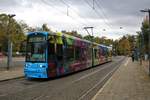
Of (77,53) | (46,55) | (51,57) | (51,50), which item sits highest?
(51,50)

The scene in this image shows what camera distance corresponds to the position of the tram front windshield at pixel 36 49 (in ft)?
73.5

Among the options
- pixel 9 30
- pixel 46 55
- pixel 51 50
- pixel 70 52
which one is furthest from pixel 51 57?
pixel 9 30

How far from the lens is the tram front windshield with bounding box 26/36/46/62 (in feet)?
73.5

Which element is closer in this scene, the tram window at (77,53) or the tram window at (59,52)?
the tram window at (59,52)

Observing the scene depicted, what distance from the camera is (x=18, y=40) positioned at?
107ft

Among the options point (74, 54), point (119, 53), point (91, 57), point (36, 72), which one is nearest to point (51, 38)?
point (36, 72)

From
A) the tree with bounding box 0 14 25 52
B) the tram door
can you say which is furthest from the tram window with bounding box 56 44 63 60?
the tree with bounding box 0 14 25 52

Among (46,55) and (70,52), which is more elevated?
(70,52)

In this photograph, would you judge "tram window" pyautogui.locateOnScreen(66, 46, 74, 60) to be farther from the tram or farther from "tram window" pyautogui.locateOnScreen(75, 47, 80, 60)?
"tram window" pyautogui.locateOnScreen(75, 47, 80, 60)

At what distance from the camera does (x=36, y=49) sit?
22.6 m

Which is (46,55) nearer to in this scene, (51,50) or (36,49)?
(51,50)

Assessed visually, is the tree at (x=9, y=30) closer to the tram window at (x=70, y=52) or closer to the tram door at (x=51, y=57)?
the tram window at (x=70, y=52)

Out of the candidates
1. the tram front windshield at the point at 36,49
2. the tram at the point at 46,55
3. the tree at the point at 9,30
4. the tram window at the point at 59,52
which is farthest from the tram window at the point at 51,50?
the tree at the point at 9,30

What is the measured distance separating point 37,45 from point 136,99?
35.8 feet
